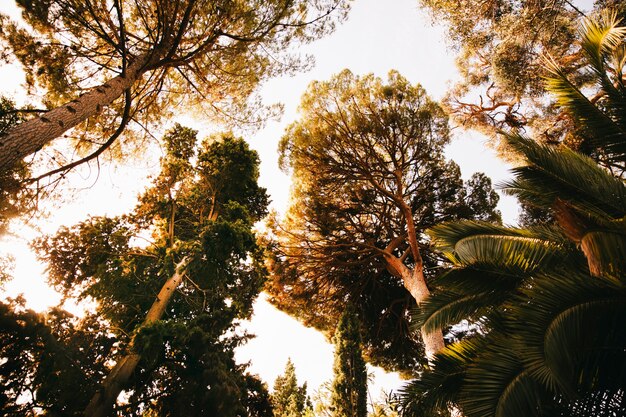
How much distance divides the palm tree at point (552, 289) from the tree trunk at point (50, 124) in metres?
5.87

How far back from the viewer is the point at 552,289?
2969 millimetres

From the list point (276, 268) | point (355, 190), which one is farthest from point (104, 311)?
point (355, 190)

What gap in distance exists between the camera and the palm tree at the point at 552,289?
2861mm

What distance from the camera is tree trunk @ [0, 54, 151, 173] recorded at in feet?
12.8

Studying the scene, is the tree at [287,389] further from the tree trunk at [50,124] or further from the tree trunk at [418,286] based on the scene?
the tree trunk at [50,124]

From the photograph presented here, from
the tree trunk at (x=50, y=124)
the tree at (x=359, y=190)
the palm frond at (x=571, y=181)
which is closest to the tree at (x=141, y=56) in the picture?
the tree trunk at (x=50, y=124)

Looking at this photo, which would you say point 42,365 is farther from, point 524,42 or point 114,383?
point 524,42

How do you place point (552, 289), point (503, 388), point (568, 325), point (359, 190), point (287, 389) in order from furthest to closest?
point (287, 389)
point (359, 190)
point (503, 388)
point (552, 289)
point (568, 325)

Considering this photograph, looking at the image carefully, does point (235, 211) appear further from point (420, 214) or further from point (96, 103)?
point (420, 214)

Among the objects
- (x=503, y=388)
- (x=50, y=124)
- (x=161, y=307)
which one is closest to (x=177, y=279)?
(x=161, y=307)

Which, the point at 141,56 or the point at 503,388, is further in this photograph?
the point at 141,56

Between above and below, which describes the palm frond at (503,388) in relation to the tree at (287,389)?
below

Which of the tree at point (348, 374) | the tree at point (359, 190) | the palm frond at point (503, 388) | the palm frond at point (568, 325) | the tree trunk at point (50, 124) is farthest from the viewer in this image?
the tree at point (359, 190)

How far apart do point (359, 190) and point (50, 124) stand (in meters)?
8.88
